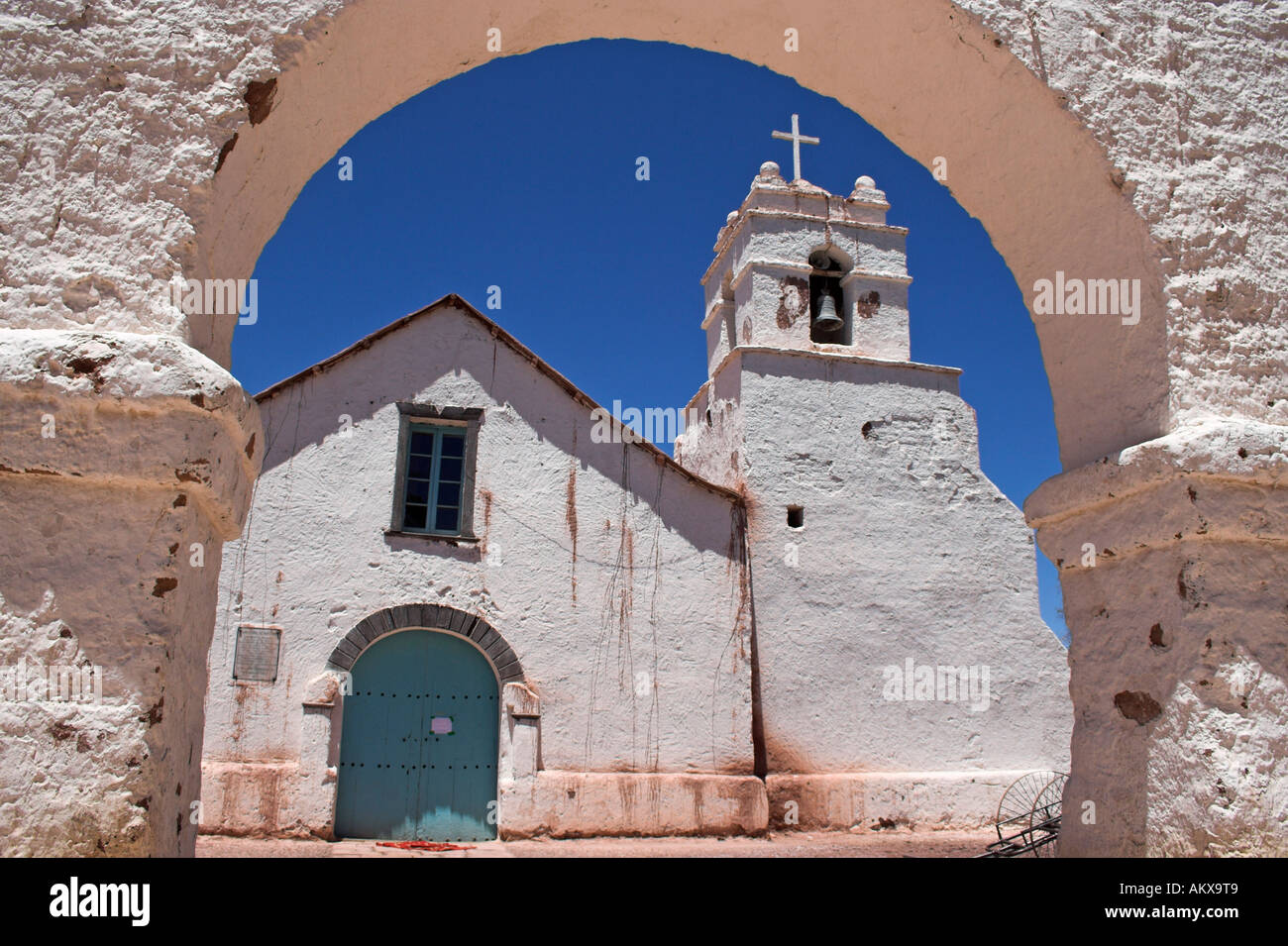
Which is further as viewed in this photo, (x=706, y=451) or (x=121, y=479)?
(x=706, y=451)

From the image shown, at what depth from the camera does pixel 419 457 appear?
984 cm

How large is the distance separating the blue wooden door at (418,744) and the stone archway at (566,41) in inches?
277

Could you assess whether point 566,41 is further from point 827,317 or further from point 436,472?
point 827,317

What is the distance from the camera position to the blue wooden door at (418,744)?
8781 mm

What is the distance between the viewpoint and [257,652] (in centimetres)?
877

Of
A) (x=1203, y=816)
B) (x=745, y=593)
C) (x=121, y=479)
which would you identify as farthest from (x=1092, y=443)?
(x=745, y=593)

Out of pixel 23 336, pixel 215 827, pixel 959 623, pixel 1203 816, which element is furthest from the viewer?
pixel 959 623

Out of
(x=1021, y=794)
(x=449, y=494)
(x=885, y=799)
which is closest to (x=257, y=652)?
(x=449, y=494)

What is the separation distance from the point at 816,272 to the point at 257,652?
7668mm

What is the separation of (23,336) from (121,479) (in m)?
0.35

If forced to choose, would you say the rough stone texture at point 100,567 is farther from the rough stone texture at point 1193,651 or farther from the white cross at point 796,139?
the white cross at point 796,139

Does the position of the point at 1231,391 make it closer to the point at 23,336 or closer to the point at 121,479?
the point at 121,479

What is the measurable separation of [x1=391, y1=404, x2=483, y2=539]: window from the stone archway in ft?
23.2

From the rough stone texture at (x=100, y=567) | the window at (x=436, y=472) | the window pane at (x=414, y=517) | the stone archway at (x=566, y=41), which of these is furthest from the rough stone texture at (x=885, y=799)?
the rough stone texture at (x=100, y=567)
